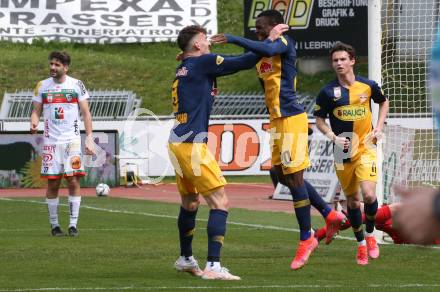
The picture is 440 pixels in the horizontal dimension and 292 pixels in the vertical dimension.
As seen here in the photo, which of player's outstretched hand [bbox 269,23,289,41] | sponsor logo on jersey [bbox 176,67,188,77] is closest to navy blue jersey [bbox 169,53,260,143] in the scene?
sponsor logo on jersey [bbox 176,67,188,77]

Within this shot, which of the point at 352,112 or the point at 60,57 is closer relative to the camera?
the point at 352,112

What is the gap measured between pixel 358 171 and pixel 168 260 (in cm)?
198

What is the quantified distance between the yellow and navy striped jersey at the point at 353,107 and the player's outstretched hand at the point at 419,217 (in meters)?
7.42

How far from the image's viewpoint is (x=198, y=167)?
895 cm

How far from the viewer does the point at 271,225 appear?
1518cm

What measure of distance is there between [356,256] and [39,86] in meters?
4.60

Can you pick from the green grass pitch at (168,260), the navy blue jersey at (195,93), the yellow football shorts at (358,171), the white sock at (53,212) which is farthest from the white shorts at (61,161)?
the navy blue jersey at (195,93)

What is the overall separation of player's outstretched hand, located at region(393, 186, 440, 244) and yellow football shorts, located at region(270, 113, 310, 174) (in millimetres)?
6559

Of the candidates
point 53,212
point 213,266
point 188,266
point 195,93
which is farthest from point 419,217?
point 53,212

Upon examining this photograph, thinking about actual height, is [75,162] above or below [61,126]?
below

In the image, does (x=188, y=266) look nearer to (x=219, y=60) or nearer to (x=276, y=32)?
(x=219, y=60)

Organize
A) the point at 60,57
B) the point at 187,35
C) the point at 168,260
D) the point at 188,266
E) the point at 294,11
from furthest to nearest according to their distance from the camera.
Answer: the point at 294,11
the point at 60,57
the point at 168,260
the point at 188,266
the point at 187,35

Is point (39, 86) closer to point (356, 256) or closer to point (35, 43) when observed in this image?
point (356, 256)

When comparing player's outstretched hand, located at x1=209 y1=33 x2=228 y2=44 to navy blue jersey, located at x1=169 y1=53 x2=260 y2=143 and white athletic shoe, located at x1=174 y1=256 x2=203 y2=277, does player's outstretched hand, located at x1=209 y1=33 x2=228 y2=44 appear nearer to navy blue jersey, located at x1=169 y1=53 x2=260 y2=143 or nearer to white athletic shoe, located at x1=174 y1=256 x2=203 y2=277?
navy blue jersey, located at x1=169 y1=53 x2=260 y2=143
